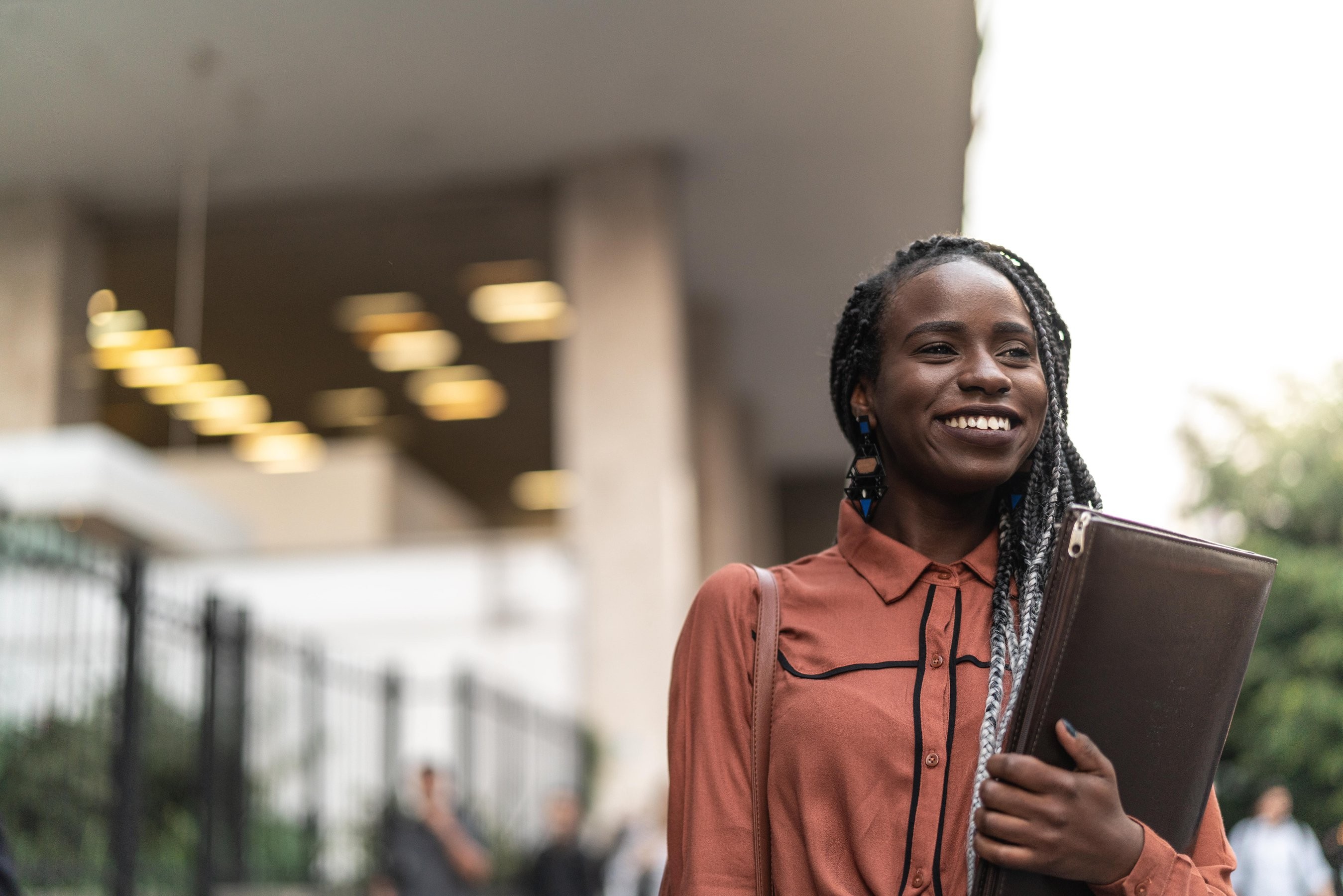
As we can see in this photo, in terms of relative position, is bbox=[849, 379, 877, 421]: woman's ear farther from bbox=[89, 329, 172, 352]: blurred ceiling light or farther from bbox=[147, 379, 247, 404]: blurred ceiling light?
bbox=[147, 379, 247, 404]: blurred ceiling light

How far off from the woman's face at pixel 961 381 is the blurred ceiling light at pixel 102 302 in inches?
481

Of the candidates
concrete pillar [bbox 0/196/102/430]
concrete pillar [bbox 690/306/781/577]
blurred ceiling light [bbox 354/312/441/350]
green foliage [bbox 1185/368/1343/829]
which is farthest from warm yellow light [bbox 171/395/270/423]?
green foliage [bbox 1185/368/1343/829]

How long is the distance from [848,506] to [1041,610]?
494 mm

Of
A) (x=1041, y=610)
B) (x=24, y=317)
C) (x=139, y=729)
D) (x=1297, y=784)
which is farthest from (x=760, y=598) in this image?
(x=24, y=317)

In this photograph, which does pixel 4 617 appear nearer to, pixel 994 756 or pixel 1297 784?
pixel 994 756

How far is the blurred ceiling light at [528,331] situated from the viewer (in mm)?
19266

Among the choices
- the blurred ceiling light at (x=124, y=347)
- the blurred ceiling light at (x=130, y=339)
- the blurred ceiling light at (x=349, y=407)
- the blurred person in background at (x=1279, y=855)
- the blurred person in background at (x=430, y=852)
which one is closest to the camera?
the blurred person in background at (x=1279, y=855)

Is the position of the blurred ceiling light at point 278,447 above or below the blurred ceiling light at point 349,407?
below

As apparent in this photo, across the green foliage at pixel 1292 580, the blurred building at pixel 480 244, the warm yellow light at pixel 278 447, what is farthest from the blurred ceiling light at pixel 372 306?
the green foliage at pixel 1292 580

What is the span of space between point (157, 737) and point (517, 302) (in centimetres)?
1139

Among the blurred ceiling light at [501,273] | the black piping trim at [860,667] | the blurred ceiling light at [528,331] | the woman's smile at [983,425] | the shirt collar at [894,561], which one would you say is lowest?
the black piping trim at [860,667]

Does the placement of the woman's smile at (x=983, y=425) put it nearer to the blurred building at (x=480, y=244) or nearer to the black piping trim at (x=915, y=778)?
the black piping trim at (x=915, y=778)

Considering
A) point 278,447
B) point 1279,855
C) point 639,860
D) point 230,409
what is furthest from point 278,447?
point 1279,855

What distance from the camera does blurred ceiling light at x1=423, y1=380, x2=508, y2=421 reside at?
76.3 feet
